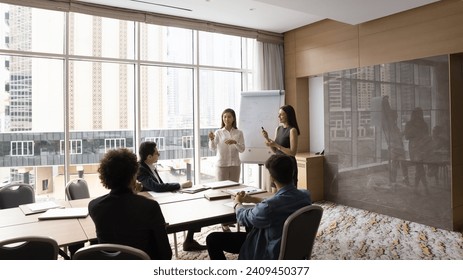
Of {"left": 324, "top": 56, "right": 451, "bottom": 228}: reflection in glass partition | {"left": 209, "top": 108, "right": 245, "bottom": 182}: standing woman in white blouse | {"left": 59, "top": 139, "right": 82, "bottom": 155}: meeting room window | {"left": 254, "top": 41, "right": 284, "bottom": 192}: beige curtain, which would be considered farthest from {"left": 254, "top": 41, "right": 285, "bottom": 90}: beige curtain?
{"left": 59, "top": 139, "right": 82, "bottom": 155}: meeting room window

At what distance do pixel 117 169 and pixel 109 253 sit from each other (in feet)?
1.54

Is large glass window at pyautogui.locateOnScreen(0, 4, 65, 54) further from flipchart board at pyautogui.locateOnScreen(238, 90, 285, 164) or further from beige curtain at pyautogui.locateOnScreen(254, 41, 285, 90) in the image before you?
beige curtain at pyautogui.locateOnScreen(254, 41, 285, 90)

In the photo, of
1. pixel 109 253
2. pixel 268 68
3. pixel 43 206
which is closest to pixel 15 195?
pixel 43 206

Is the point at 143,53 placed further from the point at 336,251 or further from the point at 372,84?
the point at 336,251

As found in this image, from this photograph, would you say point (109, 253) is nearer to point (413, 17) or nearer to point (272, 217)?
point (272, 217)

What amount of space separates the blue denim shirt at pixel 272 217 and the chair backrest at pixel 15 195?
82.8 inches

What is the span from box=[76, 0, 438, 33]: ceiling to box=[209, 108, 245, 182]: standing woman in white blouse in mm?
1538

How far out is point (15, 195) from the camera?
112 inches

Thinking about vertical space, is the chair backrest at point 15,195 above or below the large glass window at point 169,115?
below

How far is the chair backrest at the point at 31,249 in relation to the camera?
1.55m

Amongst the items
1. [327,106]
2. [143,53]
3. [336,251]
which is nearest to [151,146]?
[336,251]

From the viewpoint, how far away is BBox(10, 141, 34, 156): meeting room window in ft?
13.6

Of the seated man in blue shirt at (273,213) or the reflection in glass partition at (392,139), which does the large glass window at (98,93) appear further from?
the seated man in blue shirt at (273,213)

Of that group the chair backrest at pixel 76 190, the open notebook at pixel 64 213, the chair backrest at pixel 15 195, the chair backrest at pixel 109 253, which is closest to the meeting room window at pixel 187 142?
the chair backrest at pixel 76 190
